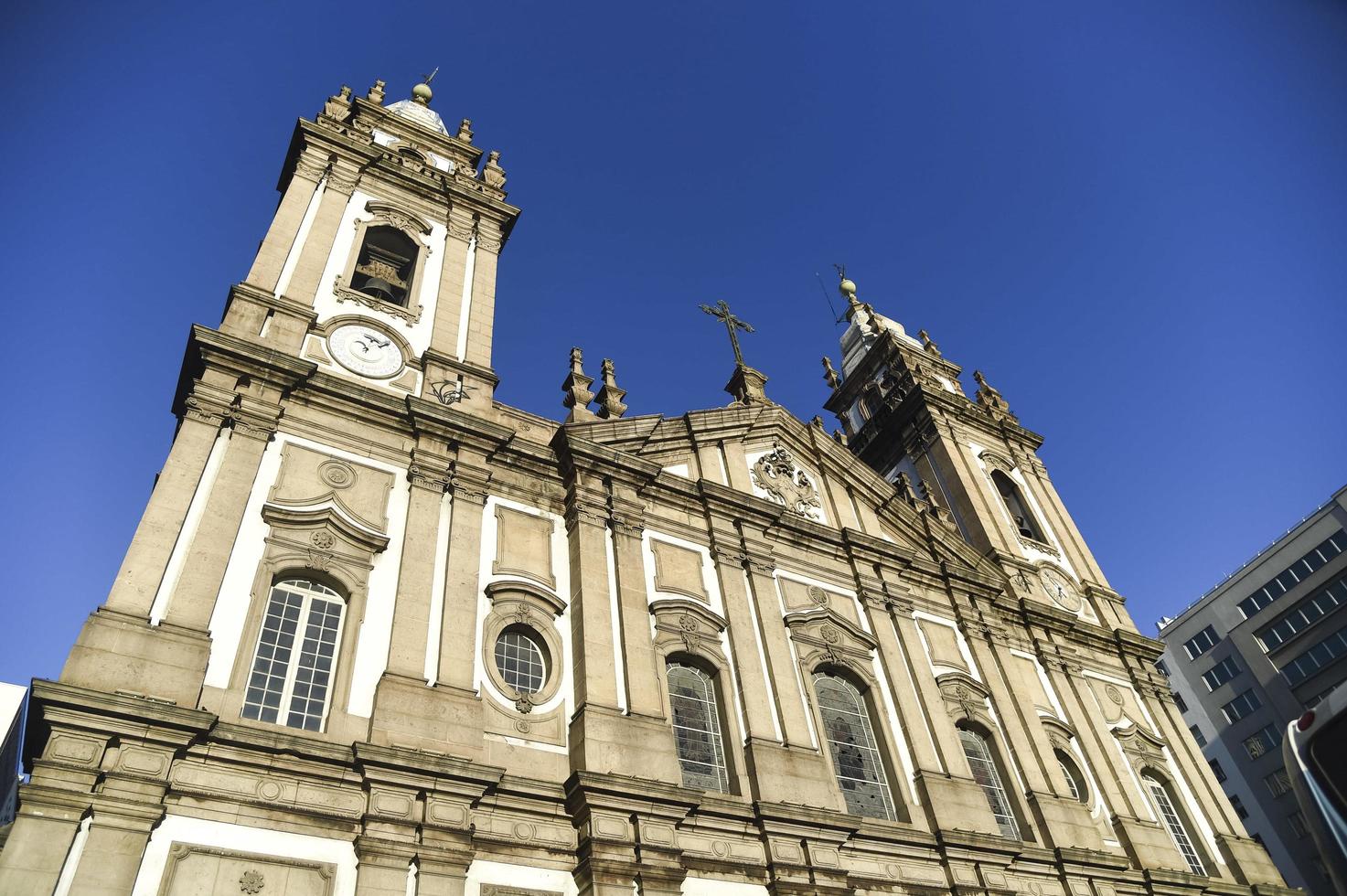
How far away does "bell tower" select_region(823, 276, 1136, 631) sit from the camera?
24938mm

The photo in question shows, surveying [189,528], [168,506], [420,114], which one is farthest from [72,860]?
[420,114]

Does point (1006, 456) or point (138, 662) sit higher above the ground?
point (1006, 456)

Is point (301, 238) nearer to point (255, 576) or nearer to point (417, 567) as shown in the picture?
point (417, 567)

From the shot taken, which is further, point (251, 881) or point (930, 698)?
point (930, 698)

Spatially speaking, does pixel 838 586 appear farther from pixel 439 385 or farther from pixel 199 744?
pixel 199 744

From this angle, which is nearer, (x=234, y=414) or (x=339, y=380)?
(x=234, y=414)

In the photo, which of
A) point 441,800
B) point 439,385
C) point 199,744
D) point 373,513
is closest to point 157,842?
Result: point 199,744

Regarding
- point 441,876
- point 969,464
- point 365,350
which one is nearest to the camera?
point 441,876

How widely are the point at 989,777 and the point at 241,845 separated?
44.9 feet

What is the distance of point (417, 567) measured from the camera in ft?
44.0

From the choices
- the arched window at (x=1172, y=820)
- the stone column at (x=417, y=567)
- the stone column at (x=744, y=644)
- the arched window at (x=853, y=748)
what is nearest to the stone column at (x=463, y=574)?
the stone column at (x=417, y=567)

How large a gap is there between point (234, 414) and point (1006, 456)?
22.9 m

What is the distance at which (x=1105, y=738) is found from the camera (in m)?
20.6

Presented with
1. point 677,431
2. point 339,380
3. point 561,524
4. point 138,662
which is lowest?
point 138,662
